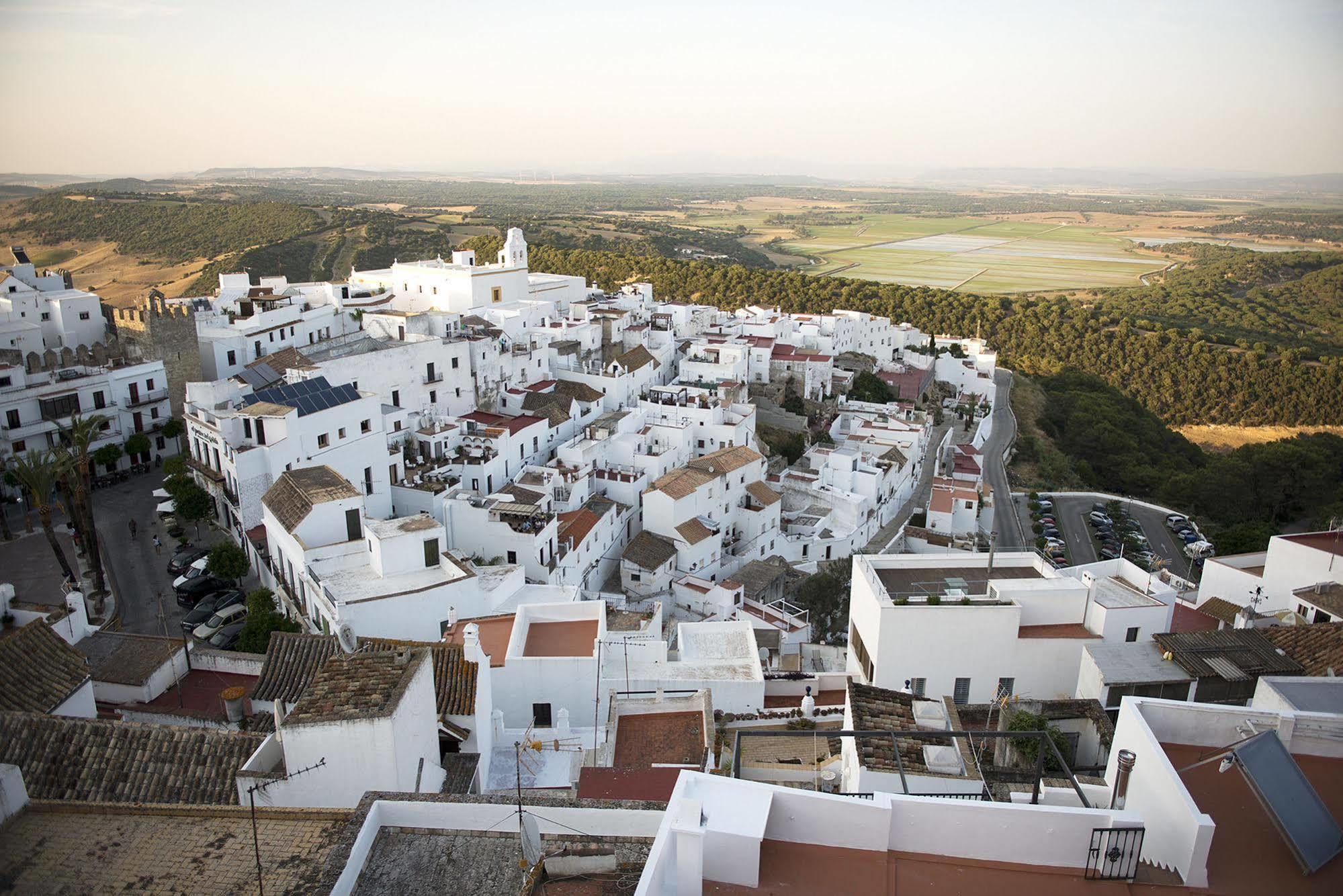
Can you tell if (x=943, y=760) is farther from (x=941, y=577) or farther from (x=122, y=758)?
(x=122, y=758)

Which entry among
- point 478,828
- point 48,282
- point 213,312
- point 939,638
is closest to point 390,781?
point 478,828

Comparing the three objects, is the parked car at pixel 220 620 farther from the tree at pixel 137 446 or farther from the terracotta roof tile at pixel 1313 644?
the terracotta roof tile at pixel 1313 644

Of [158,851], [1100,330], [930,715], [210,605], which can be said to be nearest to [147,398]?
[210,605]

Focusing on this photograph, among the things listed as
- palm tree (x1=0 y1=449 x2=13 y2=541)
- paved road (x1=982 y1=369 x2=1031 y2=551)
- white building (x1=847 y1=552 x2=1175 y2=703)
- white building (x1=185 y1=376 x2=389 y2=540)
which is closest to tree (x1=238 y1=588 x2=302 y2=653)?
white building (x1=185 y1=376 x2=389 y2=540)

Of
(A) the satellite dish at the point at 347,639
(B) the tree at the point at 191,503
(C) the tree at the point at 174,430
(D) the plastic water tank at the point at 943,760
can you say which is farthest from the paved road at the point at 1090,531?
(C) the tree at the point at 174,430

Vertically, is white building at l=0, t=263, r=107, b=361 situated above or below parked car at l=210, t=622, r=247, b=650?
above

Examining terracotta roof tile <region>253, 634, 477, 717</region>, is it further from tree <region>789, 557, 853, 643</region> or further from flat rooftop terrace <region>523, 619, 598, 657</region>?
tree <region>789, 557, 853, 643</region>

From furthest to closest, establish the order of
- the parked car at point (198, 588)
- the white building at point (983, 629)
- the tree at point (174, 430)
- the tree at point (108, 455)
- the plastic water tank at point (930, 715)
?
1. the tree at point (174, 430)
2. the tree at point (108, 455)
3. the parked car at point (198, 588)
4. the white building at point (983, 629)
5. the plastic water tank at point (930, 715)
